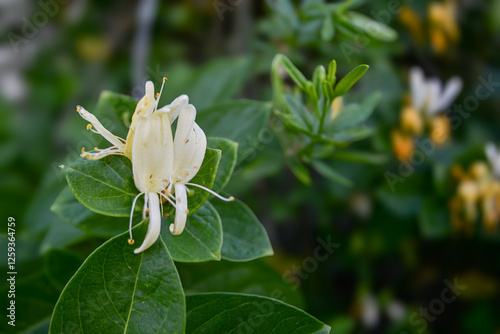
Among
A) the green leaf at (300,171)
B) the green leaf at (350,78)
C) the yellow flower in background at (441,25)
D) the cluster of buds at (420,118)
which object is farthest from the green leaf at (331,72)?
the yellow flower in background at (441,25)

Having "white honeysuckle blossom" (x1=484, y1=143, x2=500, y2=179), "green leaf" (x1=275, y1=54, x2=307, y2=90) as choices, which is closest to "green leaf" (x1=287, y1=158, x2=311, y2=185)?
"green leaf" (x1=275, y1=54, x2=307, y2=90)

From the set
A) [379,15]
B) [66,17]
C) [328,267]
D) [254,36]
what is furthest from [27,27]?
[328,267]

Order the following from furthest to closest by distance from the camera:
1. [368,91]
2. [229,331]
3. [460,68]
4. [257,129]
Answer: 1. [460,68]
2. [368,91]
3. [257,129]
4. [229,331]

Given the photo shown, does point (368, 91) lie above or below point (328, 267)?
above

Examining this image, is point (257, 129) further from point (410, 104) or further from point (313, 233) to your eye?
point (313, 233)

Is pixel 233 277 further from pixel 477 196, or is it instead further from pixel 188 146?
pixel 477 196

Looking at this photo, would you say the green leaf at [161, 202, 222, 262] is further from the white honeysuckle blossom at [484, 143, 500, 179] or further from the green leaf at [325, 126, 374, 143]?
the white honeysuckle blossom at [484, 143, 500, 179]

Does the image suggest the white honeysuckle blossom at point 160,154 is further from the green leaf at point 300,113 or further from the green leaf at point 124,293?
the green leaf at point 300,113

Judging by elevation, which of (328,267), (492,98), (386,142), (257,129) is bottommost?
(328,267)
